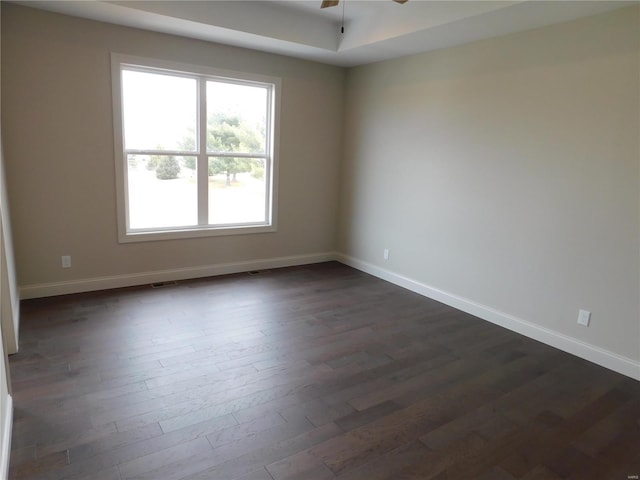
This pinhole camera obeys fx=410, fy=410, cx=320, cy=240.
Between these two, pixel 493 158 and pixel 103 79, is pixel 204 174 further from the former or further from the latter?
pixel 493 158

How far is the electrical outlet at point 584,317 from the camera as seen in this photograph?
Result: 10.2ft

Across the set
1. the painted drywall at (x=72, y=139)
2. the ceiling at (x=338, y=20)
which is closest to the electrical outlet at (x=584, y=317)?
the ceiling at (x=338, y=20)

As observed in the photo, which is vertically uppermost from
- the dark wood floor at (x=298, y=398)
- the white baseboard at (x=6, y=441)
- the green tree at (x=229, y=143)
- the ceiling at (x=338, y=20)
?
the ceiling at (x=338, y=20)

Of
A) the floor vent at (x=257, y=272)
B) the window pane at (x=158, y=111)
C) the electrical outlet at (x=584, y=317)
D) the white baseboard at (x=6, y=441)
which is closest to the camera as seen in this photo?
the white baseboard at (x=6, y=441)

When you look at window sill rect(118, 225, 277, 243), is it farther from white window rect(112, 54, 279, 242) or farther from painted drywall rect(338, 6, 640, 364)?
painted drywall rect(338, 6, 640, 364)

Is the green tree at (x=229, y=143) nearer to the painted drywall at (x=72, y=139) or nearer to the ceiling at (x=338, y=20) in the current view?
the painted drywall at (x=72, y=139)

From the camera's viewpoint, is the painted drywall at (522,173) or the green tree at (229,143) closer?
the painted drywall at (522,173)

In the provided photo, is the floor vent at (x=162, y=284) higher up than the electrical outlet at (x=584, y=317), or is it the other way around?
the electrical outlet at (x=584, y=317)

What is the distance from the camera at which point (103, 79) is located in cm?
378

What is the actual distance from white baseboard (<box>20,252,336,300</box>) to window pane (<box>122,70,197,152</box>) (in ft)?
4.35

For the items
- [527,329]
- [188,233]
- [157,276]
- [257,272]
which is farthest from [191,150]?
[527,329]

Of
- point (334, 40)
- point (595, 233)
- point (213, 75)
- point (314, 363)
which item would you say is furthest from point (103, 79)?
point (595, 233)

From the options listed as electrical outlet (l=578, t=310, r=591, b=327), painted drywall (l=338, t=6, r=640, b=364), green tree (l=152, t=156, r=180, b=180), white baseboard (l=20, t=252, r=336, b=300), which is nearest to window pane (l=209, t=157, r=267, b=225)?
green tree (l=152, t=156, r=180, b=180)

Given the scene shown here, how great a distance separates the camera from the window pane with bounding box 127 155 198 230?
4.18 meters
